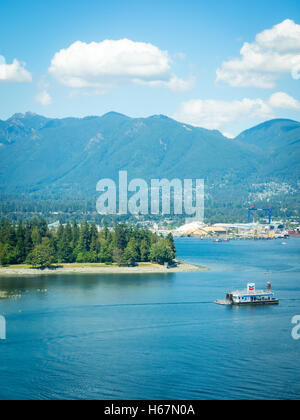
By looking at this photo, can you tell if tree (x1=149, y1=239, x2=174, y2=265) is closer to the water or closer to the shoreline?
the shoreline

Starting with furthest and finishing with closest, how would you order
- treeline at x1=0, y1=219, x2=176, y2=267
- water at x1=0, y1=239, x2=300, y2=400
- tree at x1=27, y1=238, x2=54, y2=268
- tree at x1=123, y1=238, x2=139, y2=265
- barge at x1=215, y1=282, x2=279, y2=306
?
tree at x1=123, y1=238, x2=139, y2=265 → treeline at x1=0, y1=219, x2=176, y2=267 → tree at x1=27, y1=238, x2=54, y2=268 → barge at x1=215, y1=282, x2=279, y2=306 → water at x1=0, y1=239, x2=300, y2=400

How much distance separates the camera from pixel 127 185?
97062 millimetres

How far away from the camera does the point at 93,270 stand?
877 inches

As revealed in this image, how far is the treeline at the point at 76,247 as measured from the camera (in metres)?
22.7

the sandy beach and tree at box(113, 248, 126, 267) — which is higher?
tree at box(113, 248, 126, 267)

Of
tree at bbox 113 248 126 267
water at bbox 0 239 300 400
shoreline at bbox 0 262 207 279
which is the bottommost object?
water at bbox 0 239 300 400

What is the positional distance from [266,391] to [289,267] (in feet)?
52.9

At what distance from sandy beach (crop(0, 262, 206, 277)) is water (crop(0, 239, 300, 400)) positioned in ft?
7.90

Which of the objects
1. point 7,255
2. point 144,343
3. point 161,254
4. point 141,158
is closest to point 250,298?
point 144,343

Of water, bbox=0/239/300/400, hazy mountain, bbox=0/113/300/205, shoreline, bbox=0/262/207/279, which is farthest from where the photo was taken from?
hazy mountain, bbox=0/113/300/205

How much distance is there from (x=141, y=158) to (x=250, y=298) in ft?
317

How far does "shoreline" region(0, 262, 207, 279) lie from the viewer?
71.1ft

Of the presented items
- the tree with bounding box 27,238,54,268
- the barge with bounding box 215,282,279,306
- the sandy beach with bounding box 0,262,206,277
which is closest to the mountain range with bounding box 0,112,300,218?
the sandy beach with bounding box 0,262,206,277

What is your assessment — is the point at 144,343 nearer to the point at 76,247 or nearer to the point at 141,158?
the point at 76,247
